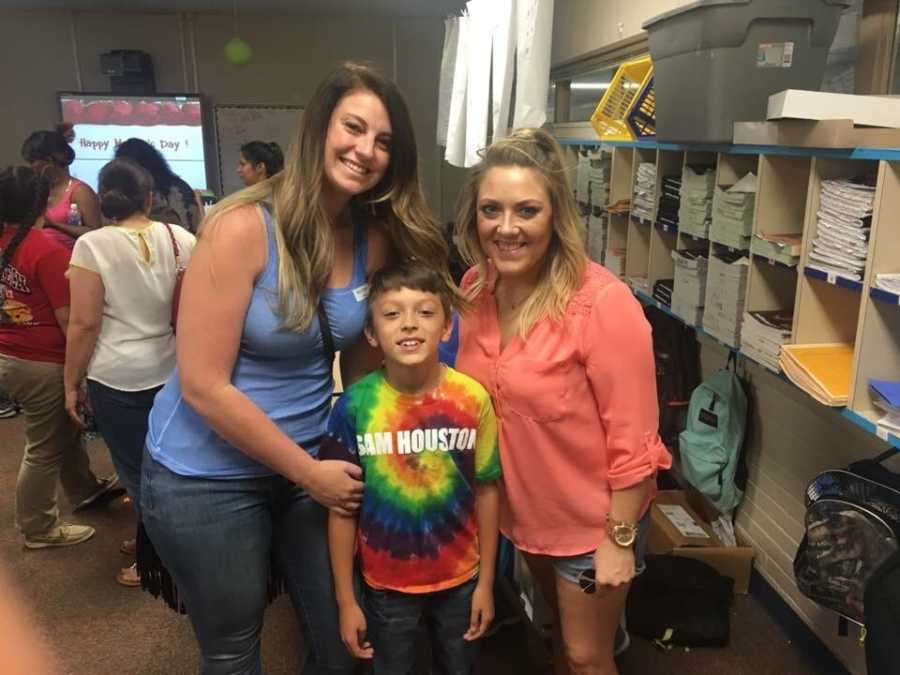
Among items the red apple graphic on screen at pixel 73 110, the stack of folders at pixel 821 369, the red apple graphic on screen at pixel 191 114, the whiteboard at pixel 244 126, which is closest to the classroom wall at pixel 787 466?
the stack of folders at pixel 821 369

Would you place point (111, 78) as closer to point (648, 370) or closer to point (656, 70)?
point (656, 70)

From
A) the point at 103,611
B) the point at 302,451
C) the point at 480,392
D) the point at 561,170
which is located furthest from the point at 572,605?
the point at 103,611

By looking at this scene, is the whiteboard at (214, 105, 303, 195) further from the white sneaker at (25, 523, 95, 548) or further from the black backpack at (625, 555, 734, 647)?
the black backpack at (625, 555, 734, 647)

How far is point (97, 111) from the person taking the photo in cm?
610

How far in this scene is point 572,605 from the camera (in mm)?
1476

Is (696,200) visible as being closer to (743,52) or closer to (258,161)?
(743,52)

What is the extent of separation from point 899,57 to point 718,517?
1.70 meters

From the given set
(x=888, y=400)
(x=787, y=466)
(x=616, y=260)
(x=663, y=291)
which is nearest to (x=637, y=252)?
(x=616, y=260)

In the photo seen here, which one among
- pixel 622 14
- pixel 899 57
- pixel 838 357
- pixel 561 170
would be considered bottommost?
pixel 838 357

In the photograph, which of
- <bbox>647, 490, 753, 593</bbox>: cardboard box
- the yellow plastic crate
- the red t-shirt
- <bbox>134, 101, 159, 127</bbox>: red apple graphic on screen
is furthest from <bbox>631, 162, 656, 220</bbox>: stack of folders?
<bbox>134, 101, 159, 127</bbox>: red apple graphic on screen

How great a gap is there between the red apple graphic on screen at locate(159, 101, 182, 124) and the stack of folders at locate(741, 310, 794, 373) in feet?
17.7

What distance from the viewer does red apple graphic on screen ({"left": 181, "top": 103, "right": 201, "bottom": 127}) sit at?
6.10m

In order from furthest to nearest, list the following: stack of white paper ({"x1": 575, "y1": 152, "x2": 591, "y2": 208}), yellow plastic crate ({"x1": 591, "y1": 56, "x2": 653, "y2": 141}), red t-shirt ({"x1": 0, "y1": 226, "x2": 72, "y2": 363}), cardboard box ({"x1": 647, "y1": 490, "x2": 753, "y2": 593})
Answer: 1. stack of white paper ({"x1": 575, "y1": 152, "x2": 591, "y2": 208})
2. yellow plastic crate ({"x1": 591, "y1": 56, "x2": 653, "y2": 141})
3. cardboard box ({"x1": 647, "y1": 490, "x2": 753, "y2": 593})
4. red t-shirt ({"x1": 0, "y1": 226, "x2": 72, "y2": 363})

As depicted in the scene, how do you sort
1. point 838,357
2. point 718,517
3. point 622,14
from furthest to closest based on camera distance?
point 622,14 → point 718,517 → point 838,357
